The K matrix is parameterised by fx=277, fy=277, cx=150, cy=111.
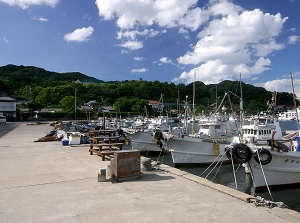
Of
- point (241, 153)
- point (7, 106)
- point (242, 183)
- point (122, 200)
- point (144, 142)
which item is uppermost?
point (7, 106)

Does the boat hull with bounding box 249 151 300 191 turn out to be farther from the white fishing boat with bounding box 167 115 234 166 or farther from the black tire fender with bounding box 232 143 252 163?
the white fishing boat with bounding box 167 115 234 166

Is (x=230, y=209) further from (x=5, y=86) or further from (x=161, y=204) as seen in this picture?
(x=5, y=86)

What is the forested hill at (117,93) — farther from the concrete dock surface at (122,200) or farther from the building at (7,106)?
the concrete dock surface at (122,200)

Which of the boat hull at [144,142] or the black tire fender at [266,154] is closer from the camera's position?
the black tire fender at [266,154]

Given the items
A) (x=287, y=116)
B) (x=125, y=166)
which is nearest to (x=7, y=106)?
(x=125, y=166)

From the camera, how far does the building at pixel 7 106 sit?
7856cm

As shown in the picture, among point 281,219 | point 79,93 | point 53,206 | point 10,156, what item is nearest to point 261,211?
point 281,219

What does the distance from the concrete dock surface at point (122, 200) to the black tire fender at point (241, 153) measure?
2563 mm

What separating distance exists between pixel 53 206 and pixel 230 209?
3998 mm

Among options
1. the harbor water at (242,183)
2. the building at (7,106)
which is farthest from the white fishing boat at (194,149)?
the building at (7,106)

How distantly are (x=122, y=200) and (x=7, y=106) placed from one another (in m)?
83.6

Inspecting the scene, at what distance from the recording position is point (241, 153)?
36.5 ft

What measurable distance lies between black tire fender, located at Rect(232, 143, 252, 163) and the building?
8060 cm

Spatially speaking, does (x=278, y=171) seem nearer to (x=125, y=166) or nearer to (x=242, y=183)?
(x=242, y=183)
